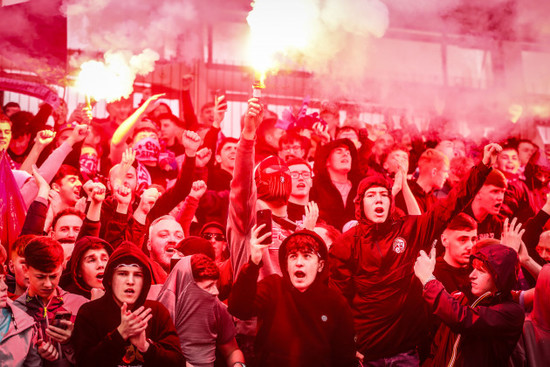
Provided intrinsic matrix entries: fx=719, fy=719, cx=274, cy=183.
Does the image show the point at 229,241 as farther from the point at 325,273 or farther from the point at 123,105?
the point at 123,105

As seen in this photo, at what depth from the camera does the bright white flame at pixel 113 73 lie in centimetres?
540

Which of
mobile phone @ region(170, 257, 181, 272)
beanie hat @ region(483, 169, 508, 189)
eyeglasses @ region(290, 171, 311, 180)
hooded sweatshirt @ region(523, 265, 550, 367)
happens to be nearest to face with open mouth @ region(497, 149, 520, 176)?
beanie hat @ region(483, 169, 508, 189)

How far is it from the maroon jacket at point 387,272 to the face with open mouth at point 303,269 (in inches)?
8.3

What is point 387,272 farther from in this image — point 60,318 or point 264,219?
point 60,318

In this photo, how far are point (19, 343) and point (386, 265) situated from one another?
8.32ft

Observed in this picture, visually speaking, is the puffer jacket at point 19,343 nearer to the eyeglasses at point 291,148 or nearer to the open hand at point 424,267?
the eyeglasses at point 291,148

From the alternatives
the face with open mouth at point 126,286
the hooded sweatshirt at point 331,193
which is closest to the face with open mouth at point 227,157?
the hooded sweatshirt at point 331,193

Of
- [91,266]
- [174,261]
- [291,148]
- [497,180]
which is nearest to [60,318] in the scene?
[91,266]

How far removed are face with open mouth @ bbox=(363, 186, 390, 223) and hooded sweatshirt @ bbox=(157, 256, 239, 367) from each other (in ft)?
4.17

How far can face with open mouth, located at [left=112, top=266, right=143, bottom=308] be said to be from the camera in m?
4.71

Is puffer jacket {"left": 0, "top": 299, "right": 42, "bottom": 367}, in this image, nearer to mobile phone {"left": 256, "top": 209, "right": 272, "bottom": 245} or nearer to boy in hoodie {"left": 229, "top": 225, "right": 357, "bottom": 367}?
boy in hoodie {"left": 229, "top": 225, "right": 357, "bottom": 367}

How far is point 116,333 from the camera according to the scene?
4.55 m

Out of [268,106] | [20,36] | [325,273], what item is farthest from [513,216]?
[20,36]

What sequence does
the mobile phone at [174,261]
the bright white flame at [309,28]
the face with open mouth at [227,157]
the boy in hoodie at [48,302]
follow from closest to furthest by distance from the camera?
the boy in hoodie at [48,302], the mobile phone at [174,261], the bright white flame at [309,28], the face with open mouth at [227,157]
